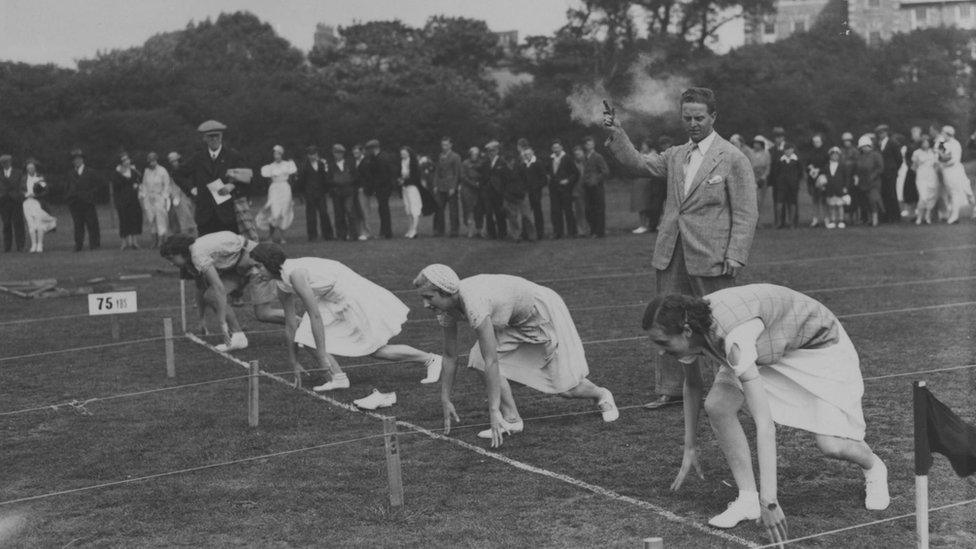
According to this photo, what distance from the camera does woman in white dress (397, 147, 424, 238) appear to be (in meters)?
27.6

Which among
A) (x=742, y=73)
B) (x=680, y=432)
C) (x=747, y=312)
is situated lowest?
(x=680, y=432)

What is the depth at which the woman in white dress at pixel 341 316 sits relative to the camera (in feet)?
35.1

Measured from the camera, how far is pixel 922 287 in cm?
1598

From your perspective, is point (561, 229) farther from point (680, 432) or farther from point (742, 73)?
point (680, 432)

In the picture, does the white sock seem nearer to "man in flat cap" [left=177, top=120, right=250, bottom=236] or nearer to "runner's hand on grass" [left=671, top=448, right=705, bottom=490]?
"runner's hand on grass" [left=671, top=448, right=705, bottom=490]

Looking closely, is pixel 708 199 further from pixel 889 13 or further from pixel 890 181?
pixel 889 13

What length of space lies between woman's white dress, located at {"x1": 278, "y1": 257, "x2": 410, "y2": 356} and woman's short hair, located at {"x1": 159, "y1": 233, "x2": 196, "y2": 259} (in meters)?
2.72

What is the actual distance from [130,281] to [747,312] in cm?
1572

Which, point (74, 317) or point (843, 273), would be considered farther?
point (843, 273)

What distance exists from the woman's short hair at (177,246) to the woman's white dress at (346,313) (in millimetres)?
2723

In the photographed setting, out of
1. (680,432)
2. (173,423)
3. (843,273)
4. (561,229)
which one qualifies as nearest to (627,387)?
(680,432)

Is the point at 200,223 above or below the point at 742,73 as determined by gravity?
below

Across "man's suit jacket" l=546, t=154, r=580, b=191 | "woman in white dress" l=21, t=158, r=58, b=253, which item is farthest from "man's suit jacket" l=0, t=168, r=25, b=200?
"man's suit jacket" l=546, t=154, r=580, b=191

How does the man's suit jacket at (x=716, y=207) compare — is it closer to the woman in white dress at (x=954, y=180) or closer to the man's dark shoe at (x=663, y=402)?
the man's dark shoe at (x=663, y=402)
